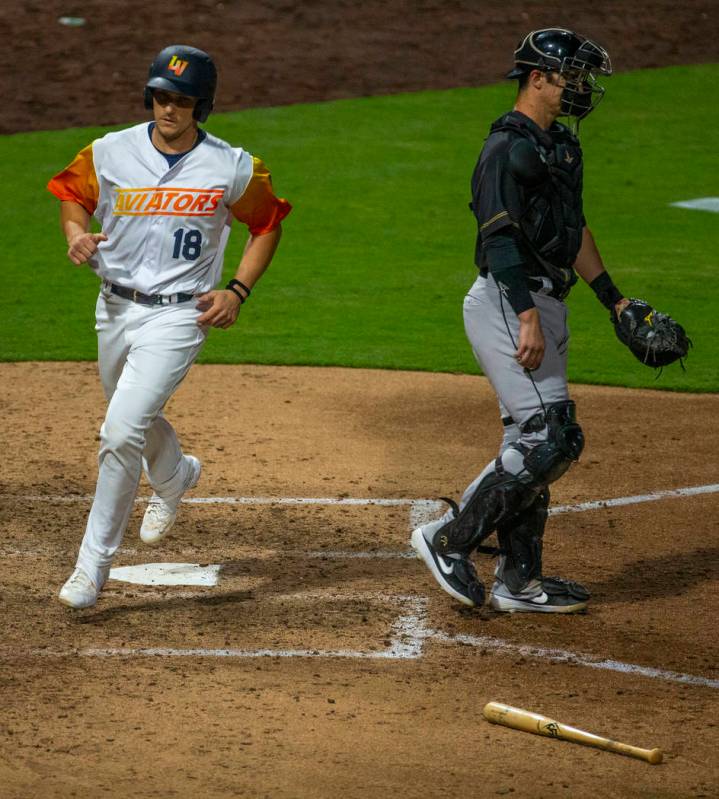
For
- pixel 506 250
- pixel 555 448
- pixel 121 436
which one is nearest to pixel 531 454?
pixel 555 448

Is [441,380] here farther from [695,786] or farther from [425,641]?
[695,786]

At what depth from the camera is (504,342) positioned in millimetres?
5449

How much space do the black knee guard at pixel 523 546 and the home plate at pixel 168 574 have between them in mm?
1216

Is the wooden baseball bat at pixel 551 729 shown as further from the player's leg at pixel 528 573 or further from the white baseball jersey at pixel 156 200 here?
the white baseball jersey at pixel 156 200

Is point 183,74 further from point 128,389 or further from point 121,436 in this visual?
point 121,436

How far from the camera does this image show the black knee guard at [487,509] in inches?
214

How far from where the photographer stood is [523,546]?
5.68m

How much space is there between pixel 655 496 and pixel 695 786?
3.15 m

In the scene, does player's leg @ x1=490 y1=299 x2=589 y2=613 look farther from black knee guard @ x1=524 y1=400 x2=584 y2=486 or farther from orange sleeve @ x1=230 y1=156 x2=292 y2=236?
orange sleeve @ x1=230 y1=156 x2=292 y2=236

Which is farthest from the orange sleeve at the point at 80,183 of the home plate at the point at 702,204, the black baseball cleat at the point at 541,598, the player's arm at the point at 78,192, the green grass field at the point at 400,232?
the home plate at the point at 702,204

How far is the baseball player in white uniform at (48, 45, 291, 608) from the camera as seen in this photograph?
545cm

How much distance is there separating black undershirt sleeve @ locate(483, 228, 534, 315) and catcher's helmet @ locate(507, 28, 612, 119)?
575 mm

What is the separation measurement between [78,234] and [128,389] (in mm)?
632

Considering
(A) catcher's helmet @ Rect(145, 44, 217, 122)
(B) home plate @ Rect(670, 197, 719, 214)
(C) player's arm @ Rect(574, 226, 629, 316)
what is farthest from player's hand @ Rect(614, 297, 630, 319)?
(B) home plate @ Rect(670, 197, 719, 214)
